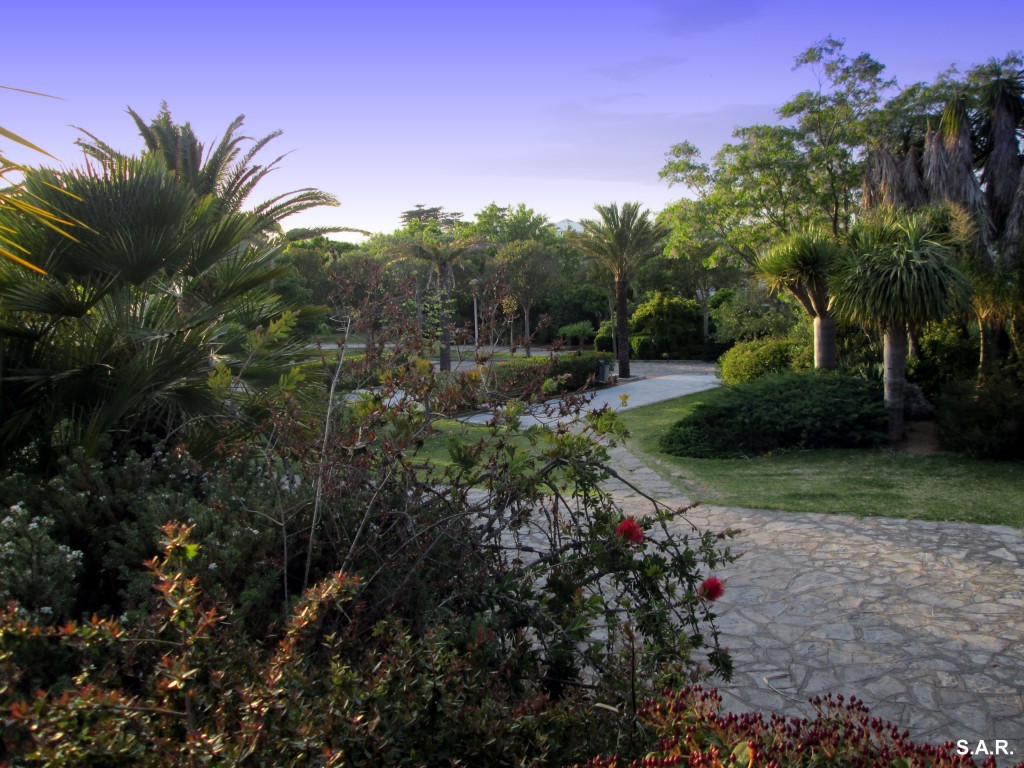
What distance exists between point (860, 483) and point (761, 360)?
8117 mm

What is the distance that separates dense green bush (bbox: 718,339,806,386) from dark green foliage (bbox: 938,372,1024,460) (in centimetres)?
514

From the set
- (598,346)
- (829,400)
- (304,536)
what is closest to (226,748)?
(304,536)

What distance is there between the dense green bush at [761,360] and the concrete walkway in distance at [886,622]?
950 cm

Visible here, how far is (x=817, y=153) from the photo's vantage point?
60.1 feet

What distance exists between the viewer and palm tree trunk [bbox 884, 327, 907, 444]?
35.8 feet

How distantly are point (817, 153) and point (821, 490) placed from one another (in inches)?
497

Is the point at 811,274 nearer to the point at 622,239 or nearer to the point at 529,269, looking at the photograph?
the point at 622,239

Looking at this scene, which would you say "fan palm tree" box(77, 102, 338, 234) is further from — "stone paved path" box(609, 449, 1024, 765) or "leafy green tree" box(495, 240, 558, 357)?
"leafy green tree" box(495, 240, 558, 357)

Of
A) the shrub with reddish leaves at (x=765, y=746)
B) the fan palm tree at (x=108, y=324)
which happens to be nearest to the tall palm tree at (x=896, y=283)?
the fan palm tree at (x=108, y=324)

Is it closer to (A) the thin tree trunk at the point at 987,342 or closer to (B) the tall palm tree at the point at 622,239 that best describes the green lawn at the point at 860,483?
(A) the thin tree trunk at the point at 987,342

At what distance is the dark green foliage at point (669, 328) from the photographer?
1212 inches

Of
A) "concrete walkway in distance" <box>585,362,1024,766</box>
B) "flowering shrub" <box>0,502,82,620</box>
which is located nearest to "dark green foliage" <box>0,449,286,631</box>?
"flowering shrub" <box>0,502,82,620</box>

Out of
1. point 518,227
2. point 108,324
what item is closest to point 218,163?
point 108,324

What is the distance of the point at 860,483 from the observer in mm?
8883
